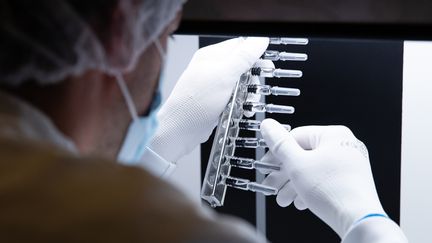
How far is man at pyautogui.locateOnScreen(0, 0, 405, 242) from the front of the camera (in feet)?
1.63

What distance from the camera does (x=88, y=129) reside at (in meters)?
0.73

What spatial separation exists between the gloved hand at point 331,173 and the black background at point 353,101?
17 cm

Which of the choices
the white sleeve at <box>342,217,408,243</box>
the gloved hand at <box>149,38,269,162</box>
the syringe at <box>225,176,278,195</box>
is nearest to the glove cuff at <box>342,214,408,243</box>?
the white sleeve at <box>342,217,408,243</box>

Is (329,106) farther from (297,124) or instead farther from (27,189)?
(27,189)

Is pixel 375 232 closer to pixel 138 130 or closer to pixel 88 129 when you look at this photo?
pixel 138 130

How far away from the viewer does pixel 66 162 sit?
1.79 ft

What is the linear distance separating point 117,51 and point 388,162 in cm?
93

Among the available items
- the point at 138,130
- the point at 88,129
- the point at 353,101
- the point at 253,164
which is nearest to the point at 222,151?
the point at 253,164

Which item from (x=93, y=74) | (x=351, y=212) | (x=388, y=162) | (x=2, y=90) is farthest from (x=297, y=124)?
(x=2, y=90)

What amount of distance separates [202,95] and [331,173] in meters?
0.36

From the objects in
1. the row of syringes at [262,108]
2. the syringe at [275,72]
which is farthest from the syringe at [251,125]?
the syringe at [275,72]

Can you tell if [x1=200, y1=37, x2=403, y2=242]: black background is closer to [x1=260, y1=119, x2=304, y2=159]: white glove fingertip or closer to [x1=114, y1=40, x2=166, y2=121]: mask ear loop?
[x1=260, y1=119, x2=304, y2=159]: white glove fingertip

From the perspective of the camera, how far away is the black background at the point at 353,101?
141 cm

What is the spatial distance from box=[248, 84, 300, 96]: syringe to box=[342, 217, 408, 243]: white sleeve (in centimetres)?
33
